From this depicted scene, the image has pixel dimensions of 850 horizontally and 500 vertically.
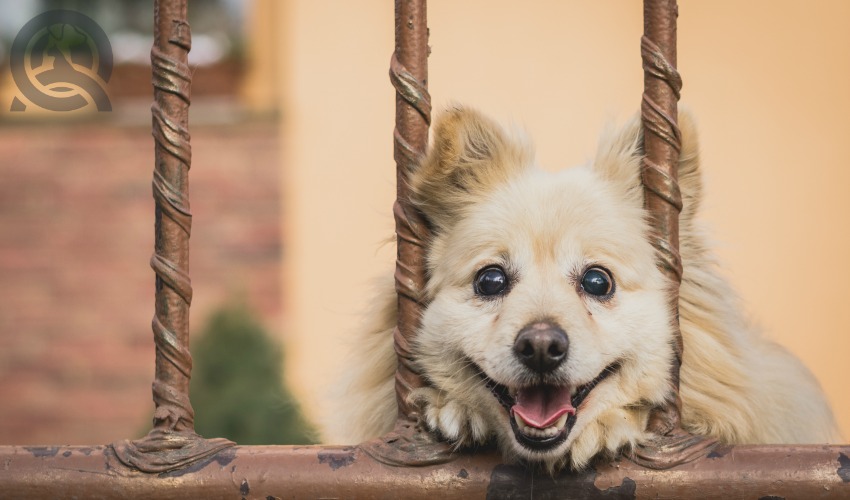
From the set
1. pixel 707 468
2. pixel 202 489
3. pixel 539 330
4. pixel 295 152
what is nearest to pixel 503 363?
pixel 539 330

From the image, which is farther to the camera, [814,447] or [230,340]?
[230,340]

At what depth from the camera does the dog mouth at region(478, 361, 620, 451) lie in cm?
211

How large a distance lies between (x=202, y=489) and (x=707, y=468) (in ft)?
3.04

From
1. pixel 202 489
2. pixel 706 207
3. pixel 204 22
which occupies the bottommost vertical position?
pixel 202 489

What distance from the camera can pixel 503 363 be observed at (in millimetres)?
2309

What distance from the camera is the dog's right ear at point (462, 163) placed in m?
2.60

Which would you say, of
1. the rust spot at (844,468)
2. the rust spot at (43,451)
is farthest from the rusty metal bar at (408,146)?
the rust spot at (844,468)

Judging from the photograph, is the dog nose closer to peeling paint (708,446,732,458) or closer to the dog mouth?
the dog mouth

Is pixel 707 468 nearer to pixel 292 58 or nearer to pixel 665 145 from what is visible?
pixel 665 145

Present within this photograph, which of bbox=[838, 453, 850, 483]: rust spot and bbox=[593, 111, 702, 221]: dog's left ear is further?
bbox=[593, 111, 702, 221]: dog's left ear

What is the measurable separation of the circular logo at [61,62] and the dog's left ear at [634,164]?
5.25ft

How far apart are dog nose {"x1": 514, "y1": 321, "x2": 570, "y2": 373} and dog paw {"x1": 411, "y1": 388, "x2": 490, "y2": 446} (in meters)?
0.18

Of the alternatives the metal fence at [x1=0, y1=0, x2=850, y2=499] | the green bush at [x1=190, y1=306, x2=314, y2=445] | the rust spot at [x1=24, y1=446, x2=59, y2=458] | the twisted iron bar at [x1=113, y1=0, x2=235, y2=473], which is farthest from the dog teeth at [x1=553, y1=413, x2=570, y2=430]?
the green bush at [x1=190, y1=306, x2=314, y2=445]

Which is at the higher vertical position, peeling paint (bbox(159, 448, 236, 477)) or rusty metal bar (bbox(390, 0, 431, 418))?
rusty metal bar (bbox(390, 0, 431, 418))
